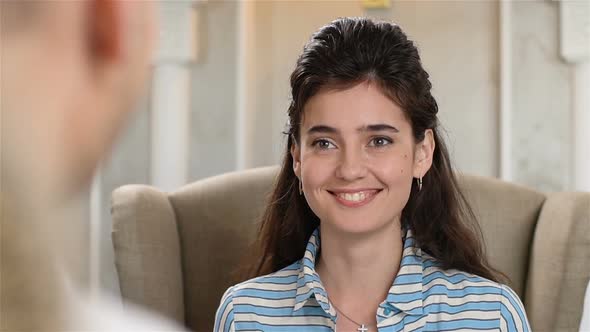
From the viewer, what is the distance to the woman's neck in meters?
1.76

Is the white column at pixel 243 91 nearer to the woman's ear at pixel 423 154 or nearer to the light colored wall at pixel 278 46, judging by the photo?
the light colored wall at pixel 278 46

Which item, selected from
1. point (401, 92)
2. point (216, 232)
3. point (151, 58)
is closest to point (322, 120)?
point (401, 92)

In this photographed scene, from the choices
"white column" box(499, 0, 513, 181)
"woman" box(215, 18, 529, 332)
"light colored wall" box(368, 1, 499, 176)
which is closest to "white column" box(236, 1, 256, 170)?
"light colored wall" box(368, 1, 499, 176)

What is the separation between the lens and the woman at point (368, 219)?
1.69 metres

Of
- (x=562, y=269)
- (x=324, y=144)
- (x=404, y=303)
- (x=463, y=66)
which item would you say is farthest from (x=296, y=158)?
(x=463, y=66)

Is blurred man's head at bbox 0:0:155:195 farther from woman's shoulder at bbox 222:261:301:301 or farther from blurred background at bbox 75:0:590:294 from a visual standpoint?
blurred background at bbox 75:0:590:294

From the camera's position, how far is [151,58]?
0.23m

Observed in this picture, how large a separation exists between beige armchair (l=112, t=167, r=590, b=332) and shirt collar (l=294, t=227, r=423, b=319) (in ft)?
1.92

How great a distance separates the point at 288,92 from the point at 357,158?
2098mm

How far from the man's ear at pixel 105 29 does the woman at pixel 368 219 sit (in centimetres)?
145

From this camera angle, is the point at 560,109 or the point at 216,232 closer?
the point at 216,232

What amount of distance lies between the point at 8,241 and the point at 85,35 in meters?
0.05

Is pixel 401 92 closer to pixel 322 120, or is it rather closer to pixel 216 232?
pixel 322 120

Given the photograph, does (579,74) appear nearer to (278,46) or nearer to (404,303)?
(278,46)
